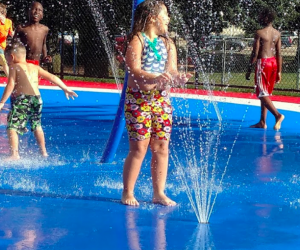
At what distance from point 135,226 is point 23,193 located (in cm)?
110

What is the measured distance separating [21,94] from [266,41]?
3.67m

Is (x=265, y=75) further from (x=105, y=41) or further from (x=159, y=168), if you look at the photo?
(x=105, y=41)

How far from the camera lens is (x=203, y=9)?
19.5 meters

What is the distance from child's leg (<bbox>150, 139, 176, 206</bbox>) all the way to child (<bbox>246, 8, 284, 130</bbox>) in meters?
4.20

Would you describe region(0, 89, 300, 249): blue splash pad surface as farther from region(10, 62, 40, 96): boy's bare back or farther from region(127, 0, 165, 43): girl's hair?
region(127, 0, 165, 43): girl's hair

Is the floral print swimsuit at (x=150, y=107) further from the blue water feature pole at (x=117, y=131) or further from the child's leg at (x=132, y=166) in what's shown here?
the blue water feature pole at (x=117, y=131)

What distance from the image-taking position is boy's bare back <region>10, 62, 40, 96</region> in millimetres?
5715

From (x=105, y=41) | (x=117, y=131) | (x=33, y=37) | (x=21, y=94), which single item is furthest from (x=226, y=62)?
(x=117, y=131)

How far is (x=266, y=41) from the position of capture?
329 inches

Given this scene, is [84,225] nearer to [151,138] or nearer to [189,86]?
[151,138]

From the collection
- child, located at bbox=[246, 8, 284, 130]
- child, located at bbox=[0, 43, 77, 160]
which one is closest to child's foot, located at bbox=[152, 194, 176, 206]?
child, located at bbox=[0, 43, 77, 160]

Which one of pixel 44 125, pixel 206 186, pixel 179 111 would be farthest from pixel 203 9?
pixel 206 186

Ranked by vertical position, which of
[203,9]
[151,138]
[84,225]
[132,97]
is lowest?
[84,225]

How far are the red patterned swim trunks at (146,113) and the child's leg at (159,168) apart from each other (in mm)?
63
